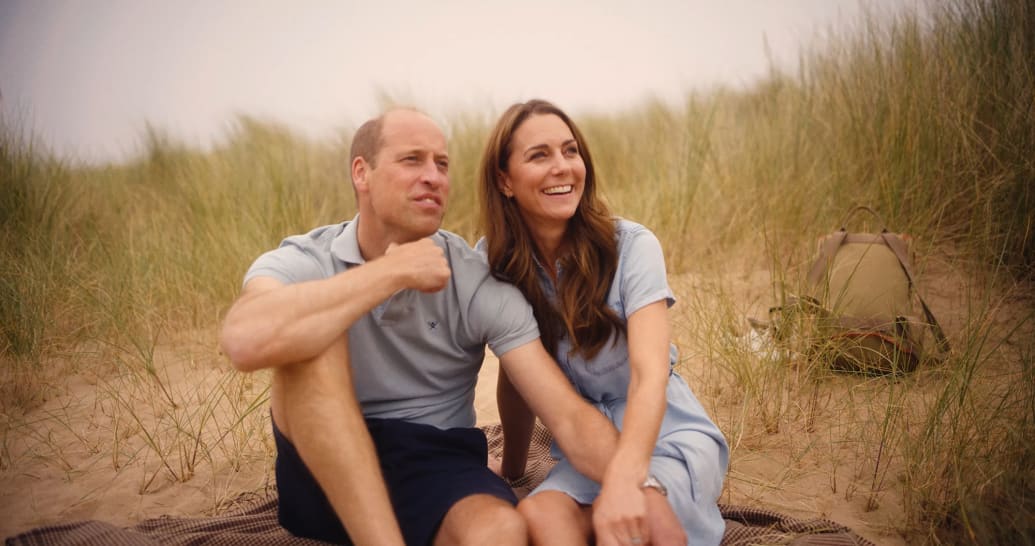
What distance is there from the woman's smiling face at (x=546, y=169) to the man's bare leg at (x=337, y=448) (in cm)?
98

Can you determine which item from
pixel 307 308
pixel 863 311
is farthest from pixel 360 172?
pixel 863 311

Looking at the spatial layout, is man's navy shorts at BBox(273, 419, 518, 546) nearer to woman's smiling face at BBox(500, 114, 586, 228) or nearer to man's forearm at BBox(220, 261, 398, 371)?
man's forearm at BBox(220, 261, 398, 371)

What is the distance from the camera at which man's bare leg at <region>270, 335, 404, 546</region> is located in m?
1.92

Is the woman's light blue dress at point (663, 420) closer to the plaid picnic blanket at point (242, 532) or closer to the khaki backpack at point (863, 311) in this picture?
the plaid picnic blanket at point (242, 532)

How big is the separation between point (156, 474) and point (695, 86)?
541 cm

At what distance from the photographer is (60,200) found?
5.13m

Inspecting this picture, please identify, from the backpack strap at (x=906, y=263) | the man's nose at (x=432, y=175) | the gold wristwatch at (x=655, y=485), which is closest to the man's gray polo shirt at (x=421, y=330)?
the man's nose at (x=432, y=175)

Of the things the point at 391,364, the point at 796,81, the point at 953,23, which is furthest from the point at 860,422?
the point at 796,81

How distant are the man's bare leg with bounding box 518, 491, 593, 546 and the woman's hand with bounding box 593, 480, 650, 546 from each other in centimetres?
12

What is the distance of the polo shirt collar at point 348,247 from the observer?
7.75ft

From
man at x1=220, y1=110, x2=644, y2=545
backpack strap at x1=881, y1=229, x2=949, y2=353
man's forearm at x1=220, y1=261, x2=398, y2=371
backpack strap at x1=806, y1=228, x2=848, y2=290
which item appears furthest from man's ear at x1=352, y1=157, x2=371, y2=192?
backpack strap at x1=881, y1=229, x2=949, y2=353

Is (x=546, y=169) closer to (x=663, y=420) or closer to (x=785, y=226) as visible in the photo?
(x=663, y=420)

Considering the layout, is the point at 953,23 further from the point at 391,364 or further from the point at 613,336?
the point at 391,364

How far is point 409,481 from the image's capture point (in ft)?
7.29
